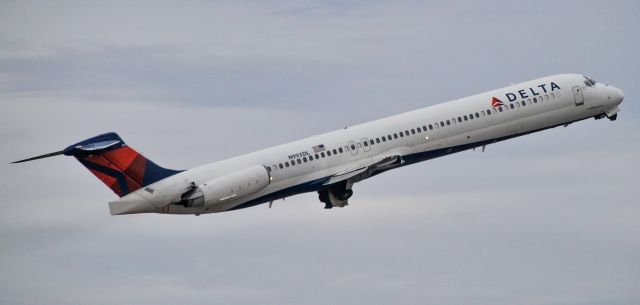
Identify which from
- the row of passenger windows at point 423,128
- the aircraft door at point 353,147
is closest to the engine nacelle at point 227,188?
the row of passenger windows at point 423,128

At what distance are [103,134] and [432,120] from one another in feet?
73.4

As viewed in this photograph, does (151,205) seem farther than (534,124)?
No

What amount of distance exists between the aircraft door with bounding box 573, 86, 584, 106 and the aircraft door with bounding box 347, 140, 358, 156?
16.9 meters

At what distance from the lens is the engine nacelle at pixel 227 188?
100625 millimetres

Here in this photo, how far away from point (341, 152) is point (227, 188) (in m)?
8.89

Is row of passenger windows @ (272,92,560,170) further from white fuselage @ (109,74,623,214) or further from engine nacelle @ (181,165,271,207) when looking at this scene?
engine nacelle @ (181,165,271,207)

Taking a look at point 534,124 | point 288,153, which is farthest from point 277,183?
point 534,124

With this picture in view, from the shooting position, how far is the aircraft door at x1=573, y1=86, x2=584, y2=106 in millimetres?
112438

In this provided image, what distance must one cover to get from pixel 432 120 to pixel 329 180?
333 inches

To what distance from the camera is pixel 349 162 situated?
4168 inches

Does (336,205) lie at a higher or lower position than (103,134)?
lower

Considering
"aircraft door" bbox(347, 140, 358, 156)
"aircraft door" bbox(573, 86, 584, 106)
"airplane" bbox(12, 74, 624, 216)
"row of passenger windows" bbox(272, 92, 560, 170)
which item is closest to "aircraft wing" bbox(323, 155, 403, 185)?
"airplane" bbox(12, 74, 624, 216)

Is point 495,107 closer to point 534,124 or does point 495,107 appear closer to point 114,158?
point 534,124

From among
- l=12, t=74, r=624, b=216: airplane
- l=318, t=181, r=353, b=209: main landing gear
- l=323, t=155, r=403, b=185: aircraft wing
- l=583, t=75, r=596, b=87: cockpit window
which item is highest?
l=583, t=75, r=596, b=87: cockpit window
